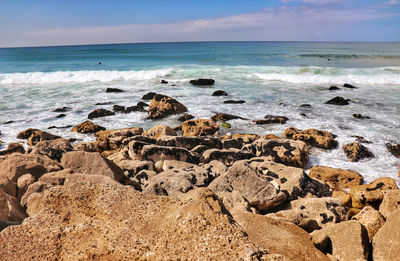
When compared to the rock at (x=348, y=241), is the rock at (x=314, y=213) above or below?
below

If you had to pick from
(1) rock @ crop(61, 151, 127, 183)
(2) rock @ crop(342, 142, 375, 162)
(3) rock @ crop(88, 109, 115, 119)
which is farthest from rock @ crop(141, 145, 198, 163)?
(3) rock @ crop(88, 109, 115, 119)

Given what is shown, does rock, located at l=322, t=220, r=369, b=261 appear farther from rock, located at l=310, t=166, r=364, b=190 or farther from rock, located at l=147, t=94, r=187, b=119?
rock, located at l=147, t=94, r=187, b=119

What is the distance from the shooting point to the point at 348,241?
9.51ft

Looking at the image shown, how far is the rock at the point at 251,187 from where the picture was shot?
13.2 feet

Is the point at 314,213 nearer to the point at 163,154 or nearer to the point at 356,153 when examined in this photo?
the point at 163,154

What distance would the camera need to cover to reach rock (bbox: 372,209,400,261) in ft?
9.09

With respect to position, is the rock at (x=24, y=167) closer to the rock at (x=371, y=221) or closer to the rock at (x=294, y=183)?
the rock at (x=294, y=183)

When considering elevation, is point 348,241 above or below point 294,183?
above

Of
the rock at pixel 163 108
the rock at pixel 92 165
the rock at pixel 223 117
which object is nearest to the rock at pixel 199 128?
the rock at pixel 223 117

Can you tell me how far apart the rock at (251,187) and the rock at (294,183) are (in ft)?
1.98

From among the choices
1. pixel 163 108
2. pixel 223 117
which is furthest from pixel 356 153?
pixel 163 108

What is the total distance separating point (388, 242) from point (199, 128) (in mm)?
6854

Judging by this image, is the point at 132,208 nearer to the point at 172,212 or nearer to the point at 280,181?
the point at 172,212

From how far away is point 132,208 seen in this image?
2.17 metres
